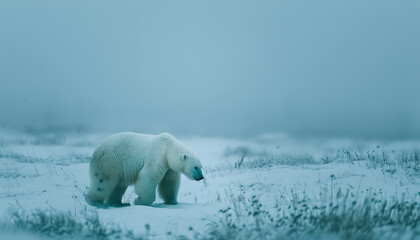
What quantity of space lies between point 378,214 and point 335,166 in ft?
20.9

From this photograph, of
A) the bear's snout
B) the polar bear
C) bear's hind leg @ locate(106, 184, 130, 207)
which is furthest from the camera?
bear's hind leg @ locate(106, 184, 130, 207)

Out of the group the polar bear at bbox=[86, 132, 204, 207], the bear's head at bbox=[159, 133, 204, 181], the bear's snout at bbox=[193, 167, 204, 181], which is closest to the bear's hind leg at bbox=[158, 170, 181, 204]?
the polar bear at bbox=[86, 132, 204, 207]

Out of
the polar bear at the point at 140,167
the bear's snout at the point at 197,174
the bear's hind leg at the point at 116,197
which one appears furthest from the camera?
the bear's hind leg at the point at 116,197

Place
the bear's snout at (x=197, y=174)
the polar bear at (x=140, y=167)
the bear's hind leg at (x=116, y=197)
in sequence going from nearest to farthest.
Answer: the bear's snout at (x=197, y=174), the polar bear at (x=140, y=167), the bear's hind leg at (x=116, y=197)

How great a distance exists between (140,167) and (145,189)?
2.42 feet

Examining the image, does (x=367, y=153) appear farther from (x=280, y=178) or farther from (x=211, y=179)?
(x=211, y=179)

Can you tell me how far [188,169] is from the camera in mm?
10000

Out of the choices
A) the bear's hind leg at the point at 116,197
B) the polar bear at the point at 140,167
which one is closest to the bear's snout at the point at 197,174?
the polar bear at the point at 140,167

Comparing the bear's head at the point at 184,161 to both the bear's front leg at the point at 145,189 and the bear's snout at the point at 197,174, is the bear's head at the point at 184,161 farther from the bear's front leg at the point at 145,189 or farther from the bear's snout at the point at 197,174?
the bear's front leg at the point at 145,189

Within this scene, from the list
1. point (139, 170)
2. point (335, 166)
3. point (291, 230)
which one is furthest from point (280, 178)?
point (291, 230)

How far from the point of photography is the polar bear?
10086 millimetres

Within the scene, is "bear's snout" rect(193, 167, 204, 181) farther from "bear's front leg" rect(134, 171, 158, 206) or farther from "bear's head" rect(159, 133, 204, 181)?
"bear's front leg" rect(134, 171, 158, 206)

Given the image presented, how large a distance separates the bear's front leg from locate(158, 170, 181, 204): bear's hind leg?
716 millimetres

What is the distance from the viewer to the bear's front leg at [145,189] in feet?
32.8
